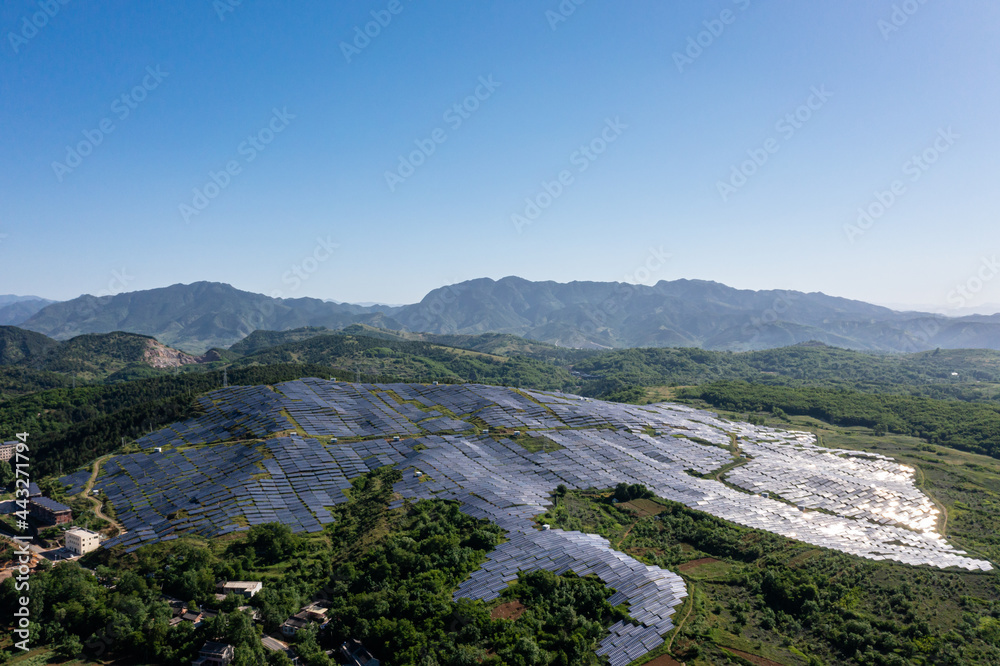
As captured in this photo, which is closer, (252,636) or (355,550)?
(252,636)

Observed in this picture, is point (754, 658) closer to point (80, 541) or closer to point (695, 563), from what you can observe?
point (695, 563)

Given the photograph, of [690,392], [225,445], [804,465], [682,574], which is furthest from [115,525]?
[690,392]

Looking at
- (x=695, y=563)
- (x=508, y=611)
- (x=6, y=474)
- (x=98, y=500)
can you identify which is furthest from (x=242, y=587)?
(x=6, y=474)

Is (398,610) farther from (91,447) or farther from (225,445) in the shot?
(91,447)

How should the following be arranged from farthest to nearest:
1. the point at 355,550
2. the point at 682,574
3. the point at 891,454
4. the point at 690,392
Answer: the point at 690,392 < the point at 891,454 < the point at 355,550 < the point at 682,574

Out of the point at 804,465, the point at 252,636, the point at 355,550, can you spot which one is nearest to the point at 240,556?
the point at 355,550

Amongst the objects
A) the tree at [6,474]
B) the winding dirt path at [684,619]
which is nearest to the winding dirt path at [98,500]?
the tree at [6,474]

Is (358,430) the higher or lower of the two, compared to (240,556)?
higher

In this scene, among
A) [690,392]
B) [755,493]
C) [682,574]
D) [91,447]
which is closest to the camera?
[682,574]
